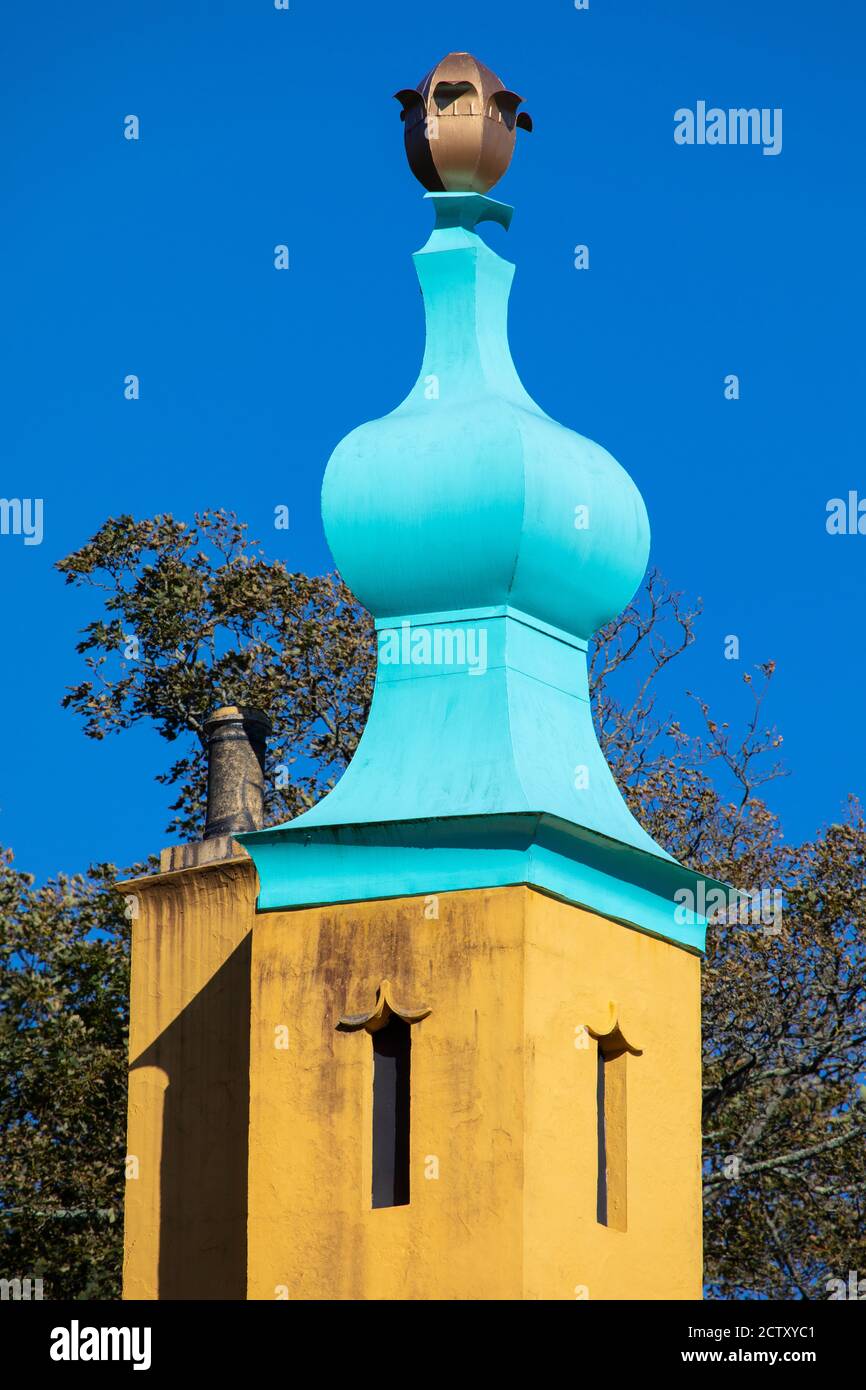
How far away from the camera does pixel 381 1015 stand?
59.6 ft

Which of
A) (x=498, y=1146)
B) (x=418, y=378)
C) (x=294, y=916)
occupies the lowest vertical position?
(x=498, y=1146)

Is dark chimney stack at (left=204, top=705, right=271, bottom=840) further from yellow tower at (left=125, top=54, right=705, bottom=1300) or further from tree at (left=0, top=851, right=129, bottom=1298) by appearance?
tree at (left=0, top=851, right=129, bottom=1298)

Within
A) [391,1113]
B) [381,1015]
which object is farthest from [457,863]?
[391,1113]

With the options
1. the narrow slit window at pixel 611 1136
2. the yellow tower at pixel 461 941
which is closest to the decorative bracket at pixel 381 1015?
the yellow tower at pixel 461 941

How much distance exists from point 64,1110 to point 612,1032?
11.4 metres

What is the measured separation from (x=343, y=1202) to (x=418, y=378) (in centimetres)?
537

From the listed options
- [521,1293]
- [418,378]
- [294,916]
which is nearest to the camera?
[521,1293]

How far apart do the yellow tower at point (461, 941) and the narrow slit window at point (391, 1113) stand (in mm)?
13

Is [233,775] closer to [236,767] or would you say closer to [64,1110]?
[236,767]

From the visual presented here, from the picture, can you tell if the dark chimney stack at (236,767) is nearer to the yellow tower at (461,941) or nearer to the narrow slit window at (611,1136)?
the yellow tower at (461,941)

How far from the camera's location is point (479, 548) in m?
19.2

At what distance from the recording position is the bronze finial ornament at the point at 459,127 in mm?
20484
